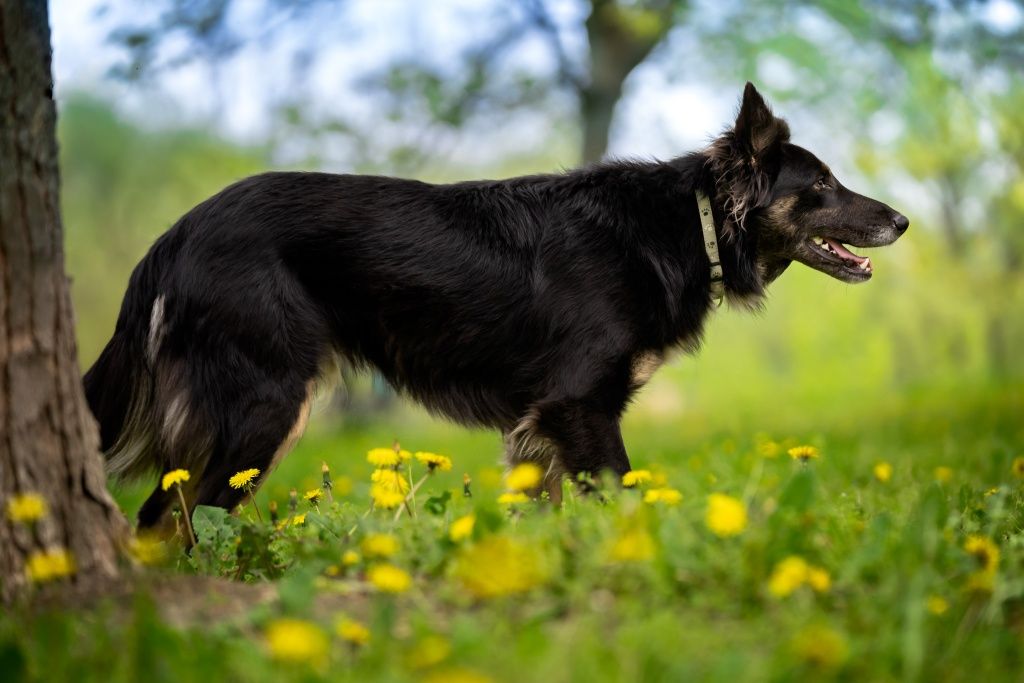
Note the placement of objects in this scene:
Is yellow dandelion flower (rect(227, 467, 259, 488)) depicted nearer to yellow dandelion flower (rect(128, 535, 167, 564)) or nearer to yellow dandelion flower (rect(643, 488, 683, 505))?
yellow dandelion flower (rect(128, 535, 167, 564))

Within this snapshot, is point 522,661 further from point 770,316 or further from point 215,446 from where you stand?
point 770,316

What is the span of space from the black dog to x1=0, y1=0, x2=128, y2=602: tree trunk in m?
1.00

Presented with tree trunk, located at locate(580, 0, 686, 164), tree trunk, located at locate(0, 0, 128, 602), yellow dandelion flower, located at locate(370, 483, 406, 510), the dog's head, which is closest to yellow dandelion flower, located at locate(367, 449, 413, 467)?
yellow dandelion flower, located at locate(370, 483, 406, 510)

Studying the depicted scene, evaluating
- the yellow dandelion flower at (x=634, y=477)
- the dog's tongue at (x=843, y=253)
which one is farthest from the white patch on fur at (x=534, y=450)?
the dog's tongue at (x=843, y=253)

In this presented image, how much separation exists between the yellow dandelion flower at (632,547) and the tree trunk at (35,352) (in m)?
1.54

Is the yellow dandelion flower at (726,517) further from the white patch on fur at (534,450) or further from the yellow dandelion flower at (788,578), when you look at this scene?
the white patch on fur at (534,450)

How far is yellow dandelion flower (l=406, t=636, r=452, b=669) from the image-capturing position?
1978 mm

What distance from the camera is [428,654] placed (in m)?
1.98

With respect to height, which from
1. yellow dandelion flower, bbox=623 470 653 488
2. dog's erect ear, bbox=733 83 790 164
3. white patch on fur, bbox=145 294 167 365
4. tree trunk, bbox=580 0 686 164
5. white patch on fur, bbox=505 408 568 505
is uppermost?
tree trunk, bbox=580 0 686 164

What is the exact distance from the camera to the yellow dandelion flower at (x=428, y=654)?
198 centimetres

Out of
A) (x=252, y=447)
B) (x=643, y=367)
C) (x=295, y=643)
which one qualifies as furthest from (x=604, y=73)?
(x=295, y=643)

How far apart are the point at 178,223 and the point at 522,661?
2869 mm

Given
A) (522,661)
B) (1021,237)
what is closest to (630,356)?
(522,661)

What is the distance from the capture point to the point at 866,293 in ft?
103
